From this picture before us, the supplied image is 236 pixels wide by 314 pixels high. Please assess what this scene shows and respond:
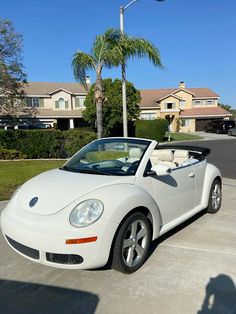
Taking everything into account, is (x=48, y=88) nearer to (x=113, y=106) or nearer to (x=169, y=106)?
(x=113, y=106)

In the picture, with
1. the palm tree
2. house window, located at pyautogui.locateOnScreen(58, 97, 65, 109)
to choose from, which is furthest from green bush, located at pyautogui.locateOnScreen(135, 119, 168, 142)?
the palm tree

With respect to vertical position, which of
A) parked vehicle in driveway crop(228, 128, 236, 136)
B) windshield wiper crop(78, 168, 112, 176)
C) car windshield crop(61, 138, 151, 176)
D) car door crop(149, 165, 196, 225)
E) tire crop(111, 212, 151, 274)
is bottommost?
parked vehicle in driveway crop(228, 128, 236, 136)

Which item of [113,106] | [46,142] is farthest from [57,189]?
[113,106]

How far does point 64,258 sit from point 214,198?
136 inches

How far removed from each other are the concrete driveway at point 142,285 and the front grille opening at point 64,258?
1.05 ft

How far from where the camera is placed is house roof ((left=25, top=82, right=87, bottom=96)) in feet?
143

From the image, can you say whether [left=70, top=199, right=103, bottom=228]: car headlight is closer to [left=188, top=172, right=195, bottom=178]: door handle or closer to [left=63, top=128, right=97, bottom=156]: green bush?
[left=188, top=172, right=195, bottom=178]: door handle

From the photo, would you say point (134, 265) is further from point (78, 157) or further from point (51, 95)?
point (51, 95)

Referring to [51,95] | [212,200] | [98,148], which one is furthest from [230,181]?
[51,95]

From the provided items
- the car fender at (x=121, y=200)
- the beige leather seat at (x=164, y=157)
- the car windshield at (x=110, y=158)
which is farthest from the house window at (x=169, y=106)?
the car fender at (x=121, y=200)

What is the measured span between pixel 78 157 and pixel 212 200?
2534 mm

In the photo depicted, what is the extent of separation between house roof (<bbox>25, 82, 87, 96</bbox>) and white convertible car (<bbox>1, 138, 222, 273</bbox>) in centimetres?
3972

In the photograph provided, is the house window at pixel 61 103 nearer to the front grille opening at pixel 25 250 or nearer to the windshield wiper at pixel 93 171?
the windshield wiper at pixel 93 171

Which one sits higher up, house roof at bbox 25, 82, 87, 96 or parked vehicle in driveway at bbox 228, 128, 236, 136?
house roof at bbox 25, 82, 87, 96
